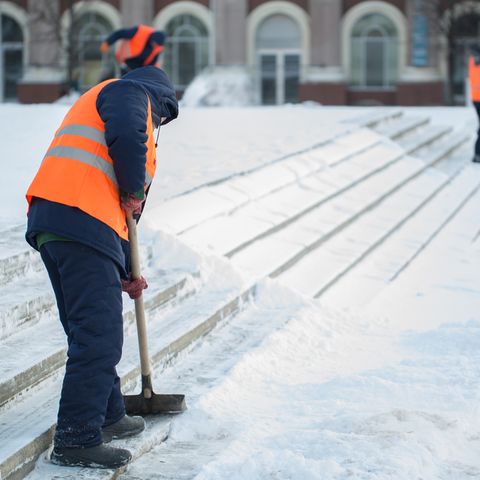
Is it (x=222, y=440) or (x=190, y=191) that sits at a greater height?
(x=190, y=191)

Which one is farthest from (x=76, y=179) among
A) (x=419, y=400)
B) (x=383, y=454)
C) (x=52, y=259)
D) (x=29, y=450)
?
(x=419, y=400)

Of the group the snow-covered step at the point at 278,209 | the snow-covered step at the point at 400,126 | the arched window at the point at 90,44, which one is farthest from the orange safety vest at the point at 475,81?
the arched window at the point at 90,44

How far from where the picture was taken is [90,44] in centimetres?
4119

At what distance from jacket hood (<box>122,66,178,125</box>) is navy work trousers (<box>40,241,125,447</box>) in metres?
0.71

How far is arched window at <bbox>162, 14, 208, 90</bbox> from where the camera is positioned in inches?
1591

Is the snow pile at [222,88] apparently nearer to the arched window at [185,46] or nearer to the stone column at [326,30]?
the arched window at [185,46]

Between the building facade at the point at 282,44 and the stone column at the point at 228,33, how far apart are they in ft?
0.11

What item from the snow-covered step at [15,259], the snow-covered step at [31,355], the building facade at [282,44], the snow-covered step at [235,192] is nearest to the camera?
the snow-covered step at [31,355]

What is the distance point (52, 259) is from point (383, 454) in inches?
59.8

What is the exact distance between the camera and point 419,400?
18.0 ft

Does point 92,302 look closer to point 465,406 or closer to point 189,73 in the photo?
point 465,406

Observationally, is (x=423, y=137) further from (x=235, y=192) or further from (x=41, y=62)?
(x=41, y=62)

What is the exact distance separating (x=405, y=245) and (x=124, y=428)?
6115 mm

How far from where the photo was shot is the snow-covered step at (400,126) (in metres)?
16.0
